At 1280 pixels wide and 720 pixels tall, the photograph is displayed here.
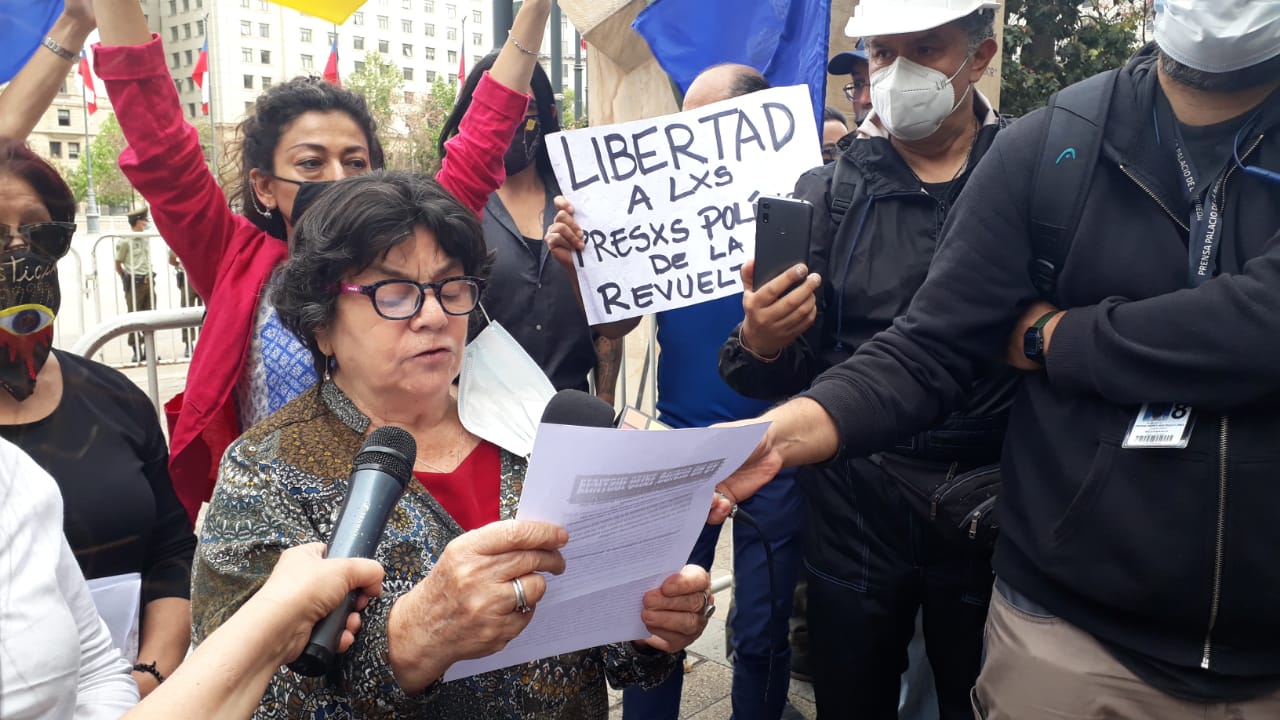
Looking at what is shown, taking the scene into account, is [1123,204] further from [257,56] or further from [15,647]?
[257,56]

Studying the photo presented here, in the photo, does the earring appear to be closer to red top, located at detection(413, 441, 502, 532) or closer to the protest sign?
the protest sign

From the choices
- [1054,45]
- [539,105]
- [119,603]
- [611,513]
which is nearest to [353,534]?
[611,513]

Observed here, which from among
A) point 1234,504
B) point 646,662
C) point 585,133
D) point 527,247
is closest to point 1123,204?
point 1234,504

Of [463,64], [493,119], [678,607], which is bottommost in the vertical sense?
[678,607]

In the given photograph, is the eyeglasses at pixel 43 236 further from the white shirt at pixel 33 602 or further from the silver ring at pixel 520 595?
the silver ring at pixel 520 595

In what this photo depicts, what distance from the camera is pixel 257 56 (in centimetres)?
9688

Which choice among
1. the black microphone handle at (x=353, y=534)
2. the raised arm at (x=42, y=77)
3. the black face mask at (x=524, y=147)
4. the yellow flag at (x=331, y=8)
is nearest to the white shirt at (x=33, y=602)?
the black microphone handle at (x=353, y=534)

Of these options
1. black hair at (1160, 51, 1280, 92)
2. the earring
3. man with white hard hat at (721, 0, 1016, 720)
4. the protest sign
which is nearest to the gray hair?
man with white hard hat at (721, 0, 1016, 720)

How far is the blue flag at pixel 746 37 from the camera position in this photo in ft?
13.0

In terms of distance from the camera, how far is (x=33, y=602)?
1051 millimetres

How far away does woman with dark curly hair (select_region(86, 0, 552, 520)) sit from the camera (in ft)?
8.39

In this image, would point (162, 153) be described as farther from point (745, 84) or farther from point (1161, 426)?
point (1161, 426)

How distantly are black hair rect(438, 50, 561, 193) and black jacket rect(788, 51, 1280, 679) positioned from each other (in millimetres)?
1882

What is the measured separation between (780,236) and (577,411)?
1.01m
